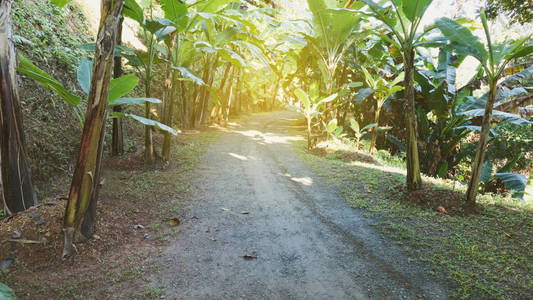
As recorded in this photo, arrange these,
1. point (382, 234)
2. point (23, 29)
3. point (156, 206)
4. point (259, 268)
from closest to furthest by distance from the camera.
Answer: point (259, 268), point (382, 234), point (156, 206), point (23, 29)

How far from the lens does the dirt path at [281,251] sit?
2.53 m

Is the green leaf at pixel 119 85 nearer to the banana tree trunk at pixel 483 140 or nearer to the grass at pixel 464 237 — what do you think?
the grass at pixel 464 237

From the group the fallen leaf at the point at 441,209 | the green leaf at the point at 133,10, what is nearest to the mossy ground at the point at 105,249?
the green leaf at the point at 133,10

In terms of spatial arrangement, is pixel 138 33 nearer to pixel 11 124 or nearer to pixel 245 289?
pixel 11 124

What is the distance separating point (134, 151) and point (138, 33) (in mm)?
6404

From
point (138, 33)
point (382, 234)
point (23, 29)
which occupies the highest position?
point (138, 33)

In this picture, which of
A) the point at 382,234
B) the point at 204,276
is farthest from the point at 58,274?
the point at 382,234

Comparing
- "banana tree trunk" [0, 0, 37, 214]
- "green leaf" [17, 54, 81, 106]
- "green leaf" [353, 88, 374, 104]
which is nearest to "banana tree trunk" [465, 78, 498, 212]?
"green leaf" [353, 88, 374, 104]

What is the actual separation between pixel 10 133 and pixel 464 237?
5058 mm

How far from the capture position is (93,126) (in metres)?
2.77

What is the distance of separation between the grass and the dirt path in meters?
0.22

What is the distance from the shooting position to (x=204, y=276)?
267 cm

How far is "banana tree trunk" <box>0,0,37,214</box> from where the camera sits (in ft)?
9.46

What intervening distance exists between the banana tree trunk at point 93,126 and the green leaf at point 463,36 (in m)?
3.89
